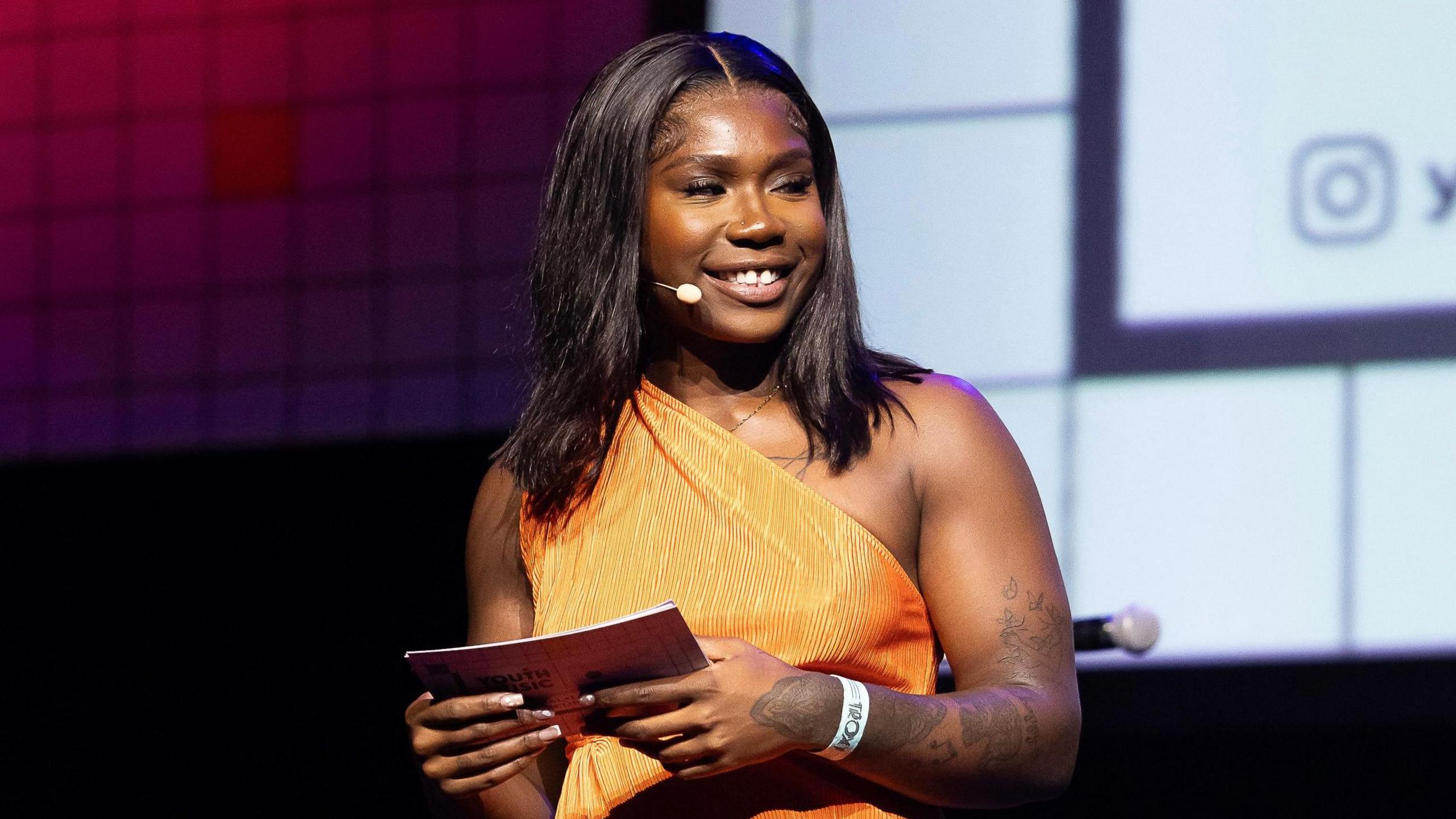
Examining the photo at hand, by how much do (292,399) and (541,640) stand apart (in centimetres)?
201

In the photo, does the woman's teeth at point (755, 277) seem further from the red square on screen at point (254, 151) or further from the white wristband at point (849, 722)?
the red square on screen at point (254, 151)

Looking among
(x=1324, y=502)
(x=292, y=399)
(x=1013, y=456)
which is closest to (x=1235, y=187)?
(x=1324, y=502)

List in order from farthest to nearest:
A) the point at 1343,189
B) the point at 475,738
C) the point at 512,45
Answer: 1. the point at 512,45
2. the point at 1343,189
3. the point at 475,738

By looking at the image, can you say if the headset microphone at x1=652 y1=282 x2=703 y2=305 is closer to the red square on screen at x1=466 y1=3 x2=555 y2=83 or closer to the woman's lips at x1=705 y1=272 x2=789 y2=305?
the woman's lips at x1=705 y1=272 x2=789 y2=305

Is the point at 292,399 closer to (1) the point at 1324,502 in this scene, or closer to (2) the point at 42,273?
(2) the point at 42,273

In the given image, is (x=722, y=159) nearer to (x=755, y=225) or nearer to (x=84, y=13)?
(x=755, y=225)

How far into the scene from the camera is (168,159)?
3340mm

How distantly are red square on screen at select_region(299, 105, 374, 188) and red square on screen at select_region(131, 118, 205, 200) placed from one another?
231 millimetres

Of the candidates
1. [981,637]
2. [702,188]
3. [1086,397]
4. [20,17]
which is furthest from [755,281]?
[20,17]

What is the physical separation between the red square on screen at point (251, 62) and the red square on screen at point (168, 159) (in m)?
0.10

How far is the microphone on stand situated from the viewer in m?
1.85

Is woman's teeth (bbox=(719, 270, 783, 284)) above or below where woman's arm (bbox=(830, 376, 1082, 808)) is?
above

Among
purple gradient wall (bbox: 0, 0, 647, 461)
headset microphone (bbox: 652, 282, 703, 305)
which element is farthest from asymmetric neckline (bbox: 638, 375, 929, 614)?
purple gradient wall (bbox: 0, 0, 647, 461)

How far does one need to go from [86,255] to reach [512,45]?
3.17 ft
